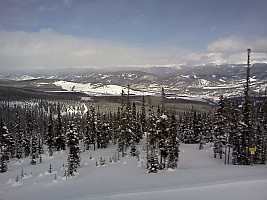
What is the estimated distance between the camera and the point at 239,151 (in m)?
41.4

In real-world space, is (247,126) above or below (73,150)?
above

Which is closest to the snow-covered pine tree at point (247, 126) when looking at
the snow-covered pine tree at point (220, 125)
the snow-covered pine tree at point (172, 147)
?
the snow-covered pine tree at point (220, 125)

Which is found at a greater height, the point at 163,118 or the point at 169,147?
the point at 163,118

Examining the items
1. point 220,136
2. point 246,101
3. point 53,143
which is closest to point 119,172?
Result: point 246,101

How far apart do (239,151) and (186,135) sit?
3139 centimetres

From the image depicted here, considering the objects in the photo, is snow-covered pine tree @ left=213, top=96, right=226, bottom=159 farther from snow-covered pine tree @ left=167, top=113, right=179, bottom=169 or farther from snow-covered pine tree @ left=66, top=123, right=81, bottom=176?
snow-covered pine tree @ left=66, top=123, right=81, bottom=176

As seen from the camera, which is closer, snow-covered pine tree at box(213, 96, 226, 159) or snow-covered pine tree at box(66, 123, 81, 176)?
snow-covered pine tree at box(66, 123, 81, 176)

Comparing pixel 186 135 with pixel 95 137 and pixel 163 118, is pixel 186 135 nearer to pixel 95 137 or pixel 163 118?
pixel 95 137

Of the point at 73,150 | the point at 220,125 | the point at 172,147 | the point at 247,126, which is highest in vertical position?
the point at 247,126

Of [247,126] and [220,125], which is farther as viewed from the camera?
[220,125]

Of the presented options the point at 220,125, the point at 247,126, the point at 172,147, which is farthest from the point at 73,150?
the point at 247,126

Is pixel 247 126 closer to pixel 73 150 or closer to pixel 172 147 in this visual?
pixel 172 147

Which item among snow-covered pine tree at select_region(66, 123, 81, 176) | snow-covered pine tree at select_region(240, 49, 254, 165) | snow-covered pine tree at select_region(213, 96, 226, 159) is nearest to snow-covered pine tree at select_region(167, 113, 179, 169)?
snow-covered pine tree at select_region(240, 49, 254, 165)

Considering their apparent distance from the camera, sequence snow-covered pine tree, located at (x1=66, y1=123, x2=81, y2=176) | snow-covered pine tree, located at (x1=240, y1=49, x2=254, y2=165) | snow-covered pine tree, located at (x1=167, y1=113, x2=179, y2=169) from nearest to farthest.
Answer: snow-covered pine tree, located at (x1=66, y1=123, x2=81, y2=176) < snow-covered pine tree, located at (x1=240, y1=49, x2=254, y2=165) < snow-covered pine tree, located at (x1=167, y1=113, x2=179, y2=169)
